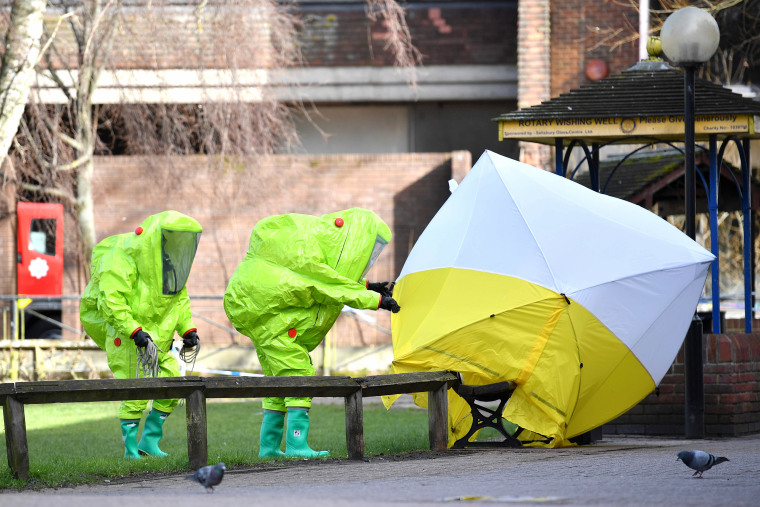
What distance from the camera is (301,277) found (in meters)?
9.07

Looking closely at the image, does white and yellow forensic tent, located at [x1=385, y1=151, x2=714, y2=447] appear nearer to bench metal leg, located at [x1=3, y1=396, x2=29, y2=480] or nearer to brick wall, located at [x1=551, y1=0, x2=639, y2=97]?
bench metal leg, located at [x1=3, y1=396, x2=29, y2=480]

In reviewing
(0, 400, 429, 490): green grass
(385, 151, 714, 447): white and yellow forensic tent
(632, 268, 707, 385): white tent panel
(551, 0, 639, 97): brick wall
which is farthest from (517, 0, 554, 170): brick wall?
(632, 268, 707, 385): white tent panel

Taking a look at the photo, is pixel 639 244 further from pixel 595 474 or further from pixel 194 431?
pixel 194 431

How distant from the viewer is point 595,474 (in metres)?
7.44

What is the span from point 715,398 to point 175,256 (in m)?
5.30

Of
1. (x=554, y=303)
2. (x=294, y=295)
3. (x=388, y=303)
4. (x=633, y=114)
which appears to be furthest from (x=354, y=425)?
(x=633, y=114)

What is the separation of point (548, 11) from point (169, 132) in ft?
24.5

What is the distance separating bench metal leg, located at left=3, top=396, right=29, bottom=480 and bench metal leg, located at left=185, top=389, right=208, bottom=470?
43.5 inches

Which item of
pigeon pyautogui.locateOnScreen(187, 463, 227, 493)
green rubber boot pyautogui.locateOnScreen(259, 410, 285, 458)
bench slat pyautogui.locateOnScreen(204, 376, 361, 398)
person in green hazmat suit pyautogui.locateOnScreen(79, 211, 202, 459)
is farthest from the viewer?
person in green hazmat suit pyautogui.locateOnScreen(79, 211, 202, 459)

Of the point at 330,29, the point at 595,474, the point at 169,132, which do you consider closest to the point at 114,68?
the point at 169,132

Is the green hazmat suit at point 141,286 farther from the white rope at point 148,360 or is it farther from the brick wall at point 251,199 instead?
the brick wall at point 251,199

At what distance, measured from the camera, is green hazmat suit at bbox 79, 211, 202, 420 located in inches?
370

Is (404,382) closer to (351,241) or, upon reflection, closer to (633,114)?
(351,241)

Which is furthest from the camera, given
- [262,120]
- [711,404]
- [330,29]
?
[330,29]
